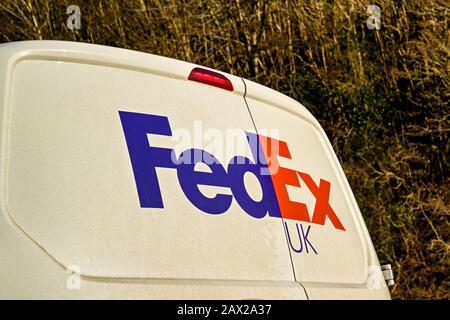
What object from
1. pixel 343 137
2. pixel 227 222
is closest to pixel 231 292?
pixel 227 222

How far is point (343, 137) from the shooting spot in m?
10.9

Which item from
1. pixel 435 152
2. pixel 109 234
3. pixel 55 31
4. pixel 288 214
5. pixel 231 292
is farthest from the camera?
pixel 55 31

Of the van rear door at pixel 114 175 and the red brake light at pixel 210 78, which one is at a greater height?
the red brake light at pixel 210 78

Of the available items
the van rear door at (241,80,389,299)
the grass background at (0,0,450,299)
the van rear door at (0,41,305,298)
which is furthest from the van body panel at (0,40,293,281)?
the grass background at (0,0,450,299)

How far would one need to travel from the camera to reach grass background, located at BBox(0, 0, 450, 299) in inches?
423

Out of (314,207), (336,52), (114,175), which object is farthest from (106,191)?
(336,52)

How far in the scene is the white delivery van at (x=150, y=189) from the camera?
2.41 m

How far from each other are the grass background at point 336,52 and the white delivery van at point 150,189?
743 cm

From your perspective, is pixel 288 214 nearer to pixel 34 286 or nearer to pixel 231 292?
pixel 231 292

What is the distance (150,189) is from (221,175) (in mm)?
320

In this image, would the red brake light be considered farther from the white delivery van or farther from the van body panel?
the van body panel

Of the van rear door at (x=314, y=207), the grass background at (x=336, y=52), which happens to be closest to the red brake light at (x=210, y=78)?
the van rear door at (x=314, y=207)

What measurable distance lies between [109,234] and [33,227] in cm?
23

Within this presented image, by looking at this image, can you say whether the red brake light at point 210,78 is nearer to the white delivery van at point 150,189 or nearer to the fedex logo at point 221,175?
the white delivery van at point 150,189
